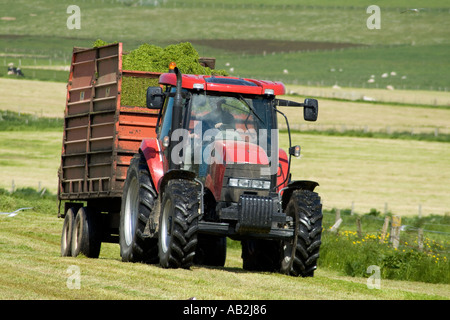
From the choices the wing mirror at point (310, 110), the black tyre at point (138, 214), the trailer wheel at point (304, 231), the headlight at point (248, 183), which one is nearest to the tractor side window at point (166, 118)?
the black tyre at point (138, 214)

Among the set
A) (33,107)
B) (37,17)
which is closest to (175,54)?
(33,107)

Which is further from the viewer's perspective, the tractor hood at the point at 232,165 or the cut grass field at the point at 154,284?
the tractor hood at the point at 232,165

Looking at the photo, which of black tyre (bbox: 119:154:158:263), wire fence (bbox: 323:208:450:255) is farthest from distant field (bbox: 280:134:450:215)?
black tyre (bbox: 119:154:158:263)

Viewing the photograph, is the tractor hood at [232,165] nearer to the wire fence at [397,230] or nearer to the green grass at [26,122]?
the wire fence at [397,230]

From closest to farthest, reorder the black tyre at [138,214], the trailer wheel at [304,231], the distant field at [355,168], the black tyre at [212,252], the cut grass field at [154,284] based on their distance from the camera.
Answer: the cut grass field at [154,284], the trailer wheel at [304,231], the black tyre at [138,214], the black tyre at [212,252], the distant field at [355,168]

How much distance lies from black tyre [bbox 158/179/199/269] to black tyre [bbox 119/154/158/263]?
78 centimetres

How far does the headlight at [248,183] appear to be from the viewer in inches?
451

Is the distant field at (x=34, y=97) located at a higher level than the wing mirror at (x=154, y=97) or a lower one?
higher

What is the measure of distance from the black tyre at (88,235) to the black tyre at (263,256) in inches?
122

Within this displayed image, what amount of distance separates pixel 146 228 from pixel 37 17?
102339 mm

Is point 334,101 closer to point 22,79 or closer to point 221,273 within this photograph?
point 22,79

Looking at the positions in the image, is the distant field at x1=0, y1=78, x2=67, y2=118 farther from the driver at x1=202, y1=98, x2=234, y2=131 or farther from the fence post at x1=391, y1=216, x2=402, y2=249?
the driver at x1=202, y1=98, x2=234, y2=131

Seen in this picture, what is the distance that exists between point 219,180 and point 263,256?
8.17 feet

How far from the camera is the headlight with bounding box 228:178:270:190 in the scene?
11453mm
